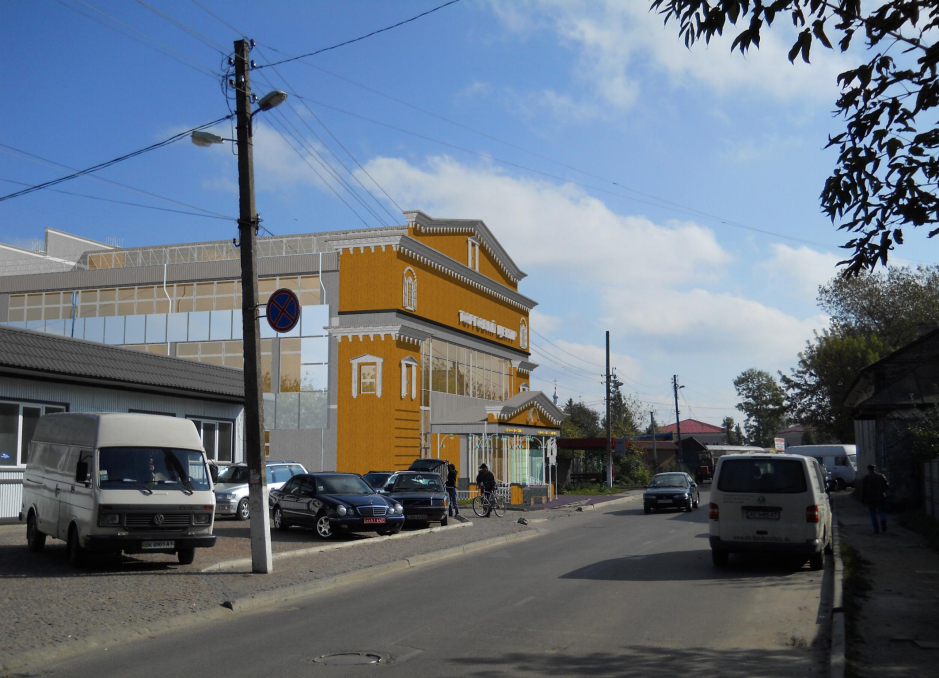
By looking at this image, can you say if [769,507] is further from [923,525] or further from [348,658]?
[923,525]

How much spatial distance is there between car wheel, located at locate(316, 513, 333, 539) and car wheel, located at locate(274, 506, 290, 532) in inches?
61.2

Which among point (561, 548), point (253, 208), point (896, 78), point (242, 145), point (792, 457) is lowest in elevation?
point (561, 548)

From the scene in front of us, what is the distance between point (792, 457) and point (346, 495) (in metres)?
10.8

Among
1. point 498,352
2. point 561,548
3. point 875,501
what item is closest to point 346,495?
point 561,548

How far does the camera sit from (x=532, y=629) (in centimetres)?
944

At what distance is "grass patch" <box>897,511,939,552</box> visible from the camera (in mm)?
18766

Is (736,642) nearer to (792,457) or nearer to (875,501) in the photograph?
(792,457)

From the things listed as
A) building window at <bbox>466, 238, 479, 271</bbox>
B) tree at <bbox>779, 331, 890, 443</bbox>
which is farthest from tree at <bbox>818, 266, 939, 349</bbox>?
building window at <bbox>466, 238, 479, 271</bbox>

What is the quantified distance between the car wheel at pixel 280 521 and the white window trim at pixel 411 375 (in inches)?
710

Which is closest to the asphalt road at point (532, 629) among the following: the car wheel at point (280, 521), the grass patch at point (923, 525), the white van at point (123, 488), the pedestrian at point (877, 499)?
the white van at point (123, 488)

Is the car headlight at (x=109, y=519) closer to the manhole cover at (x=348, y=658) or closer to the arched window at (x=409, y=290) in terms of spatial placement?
the manhole cover at (x=348, y=658)

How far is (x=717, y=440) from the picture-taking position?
115m

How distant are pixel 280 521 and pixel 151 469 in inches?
299

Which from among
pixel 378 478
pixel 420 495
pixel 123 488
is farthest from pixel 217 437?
pixel 123 488
